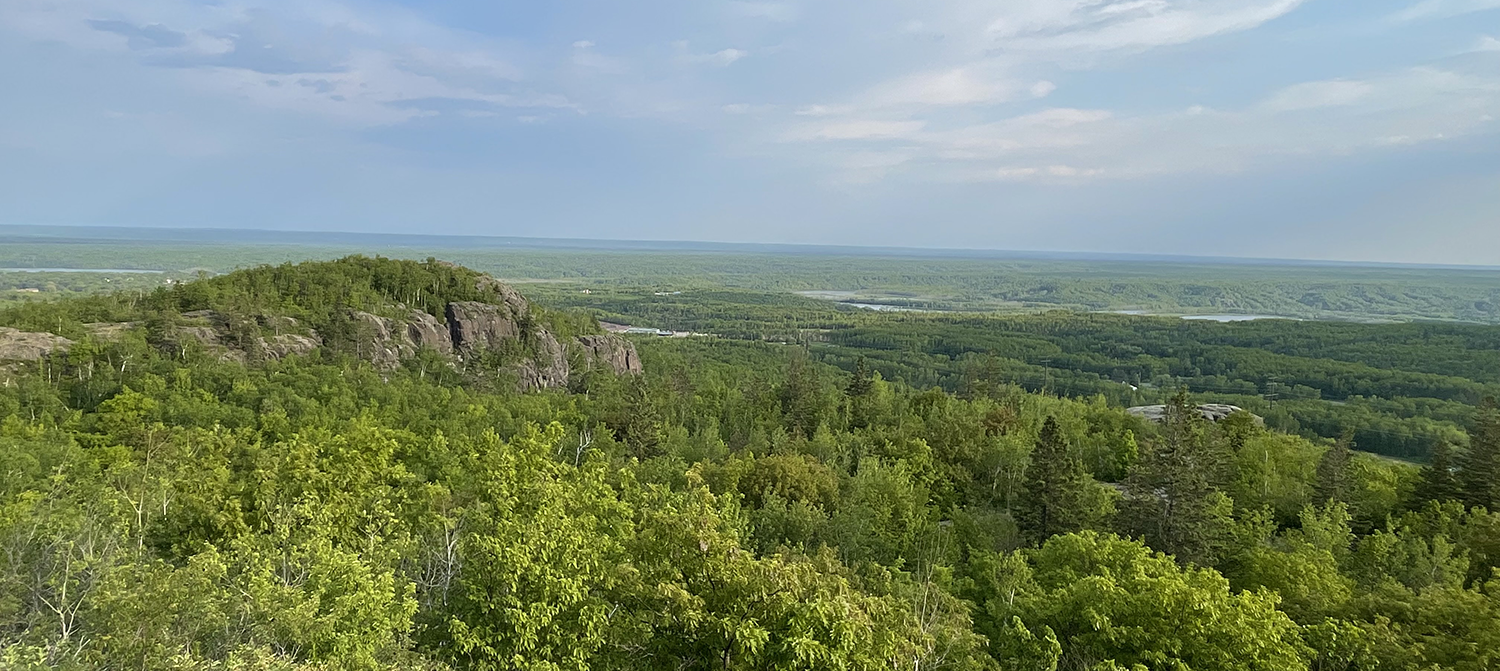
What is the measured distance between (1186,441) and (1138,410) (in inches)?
1961

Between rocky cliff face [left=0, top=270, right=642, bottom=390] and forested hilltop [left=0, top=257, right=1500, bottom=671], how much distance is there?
535 millimetres

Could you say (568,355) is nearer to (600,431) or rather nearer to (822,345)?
(600,431)

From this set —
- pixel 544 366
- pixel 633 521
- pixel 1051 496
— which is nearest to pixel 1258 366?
pixel 1051 496

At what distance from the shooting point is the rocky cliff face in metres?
69.9

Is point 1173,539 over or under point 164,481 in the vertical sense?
under

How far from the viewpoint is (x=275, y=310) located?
82.4 m

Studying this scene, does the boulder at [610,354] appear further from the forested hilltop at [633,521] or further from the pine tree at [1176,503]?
the pine tree at [1176,503]

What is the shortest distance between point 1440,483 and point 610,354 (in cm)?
8860

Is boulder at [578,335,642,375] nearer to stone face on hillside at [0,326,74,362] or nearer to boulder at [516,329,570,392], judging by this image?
boulder at [516,329,570,392]

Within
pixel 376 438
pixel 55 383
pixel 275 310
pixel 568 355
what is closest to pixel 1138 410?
pixel 568 355

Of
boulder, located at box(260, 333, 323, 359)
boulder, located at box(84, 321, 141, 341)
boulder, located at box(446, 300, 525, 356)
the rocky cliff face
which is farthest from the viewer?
boulder, located at box(446, 300, 525, 356)

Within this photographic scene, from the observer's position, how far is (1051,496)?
133 ft

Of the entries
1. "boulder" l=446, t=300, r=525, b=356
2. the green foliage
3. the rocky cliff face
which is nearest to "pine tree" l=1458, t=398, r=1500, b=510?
the green foliage

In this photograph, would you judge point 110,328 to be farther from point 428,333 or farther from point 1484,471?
point 1484,471
